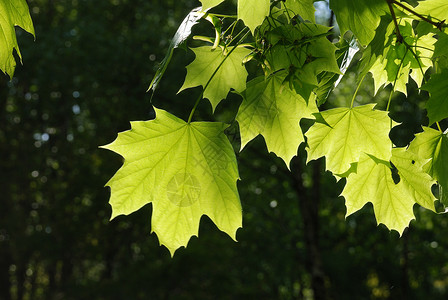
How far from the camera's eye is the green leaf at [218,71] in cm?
67

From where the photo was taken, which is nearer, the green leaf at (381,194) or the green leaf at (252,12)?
the green leaf at (252,12)

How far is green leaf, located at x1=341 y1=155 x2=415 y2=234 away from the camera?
70 cm

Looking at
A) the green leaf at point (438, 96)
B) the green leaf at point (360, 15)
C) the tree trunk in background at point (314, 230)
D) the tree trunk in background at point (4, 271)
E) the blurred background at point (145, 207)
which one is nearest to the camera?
the green leaf at point (360, 15)

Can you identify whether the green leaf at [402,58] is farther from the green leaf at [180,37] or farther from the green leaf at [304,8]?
the green leaf at [180,37]

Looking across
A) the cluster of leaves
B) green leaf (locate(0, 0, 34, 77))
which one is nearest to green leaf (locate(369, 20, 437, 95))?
the cluster of leaves

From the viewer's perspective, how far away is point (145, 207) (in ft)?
22.5

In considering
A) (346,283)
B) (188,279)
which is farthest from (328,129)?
(346,283)

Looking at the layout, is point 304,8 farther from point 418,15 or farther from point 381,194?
point 381,194

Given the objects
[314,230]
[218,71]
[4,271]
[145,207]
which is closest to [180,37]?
[218,71]

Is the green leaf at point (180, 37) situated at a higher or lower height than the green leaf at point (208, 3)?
lower

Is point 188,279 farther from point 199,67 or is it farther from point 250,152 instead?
point 199,67

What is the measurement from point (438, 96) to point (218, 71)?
0.88 feet

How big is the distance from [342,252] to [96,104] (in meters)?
3.79

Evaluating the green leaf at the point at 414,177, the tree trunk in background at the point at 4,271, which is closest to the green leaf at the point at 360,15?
the green leaf at the point at 414,177
